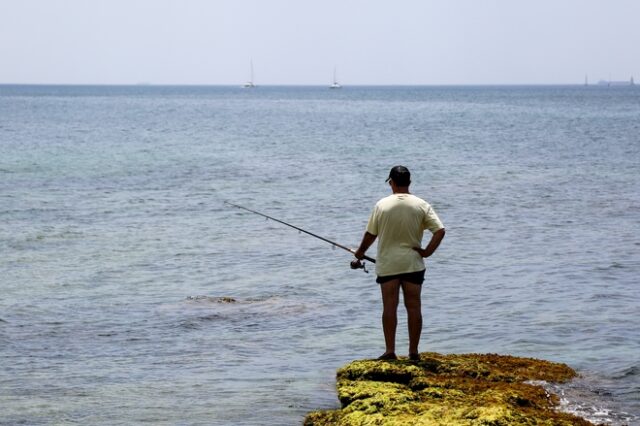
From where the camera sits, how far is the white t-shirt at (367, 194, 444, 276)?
309 inches

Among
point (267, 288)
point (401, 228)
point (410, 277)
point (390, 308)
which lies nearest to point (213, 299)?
point (267, 288)

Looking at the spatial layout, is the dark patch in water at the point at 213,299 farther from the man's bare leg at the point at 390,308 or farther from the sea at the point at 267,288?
the man's bare leg at the point at 390,308

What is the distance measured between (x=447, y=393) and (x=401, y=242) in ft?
4.41

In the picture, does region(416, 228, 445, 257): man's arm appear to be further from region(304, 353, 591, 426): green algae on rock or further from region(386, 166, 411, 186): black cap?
region(304, 353, 591, 426): green algae on rock

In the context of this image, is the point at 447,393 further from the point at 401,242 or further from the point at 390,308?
the point at 401,242

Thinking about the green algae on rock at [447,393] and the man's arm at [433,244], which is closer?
the green algae on rock at [447,393]

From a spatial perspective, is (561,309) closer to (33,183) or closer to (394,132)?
(33,183)

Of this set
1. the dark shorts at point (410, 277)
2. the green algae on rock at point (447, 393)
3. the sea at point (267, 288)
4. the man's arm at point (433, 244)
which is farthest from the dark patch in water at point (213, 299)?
the man's arm at point (433, 244)

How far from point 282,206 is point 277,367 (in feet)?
45.6

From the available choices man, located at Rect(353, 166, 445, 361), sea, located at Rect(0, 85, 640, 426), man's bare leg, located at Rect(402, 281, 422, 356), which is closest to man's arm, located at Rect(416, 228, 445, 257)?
man, located at Rect(353, 166, 445, 361)

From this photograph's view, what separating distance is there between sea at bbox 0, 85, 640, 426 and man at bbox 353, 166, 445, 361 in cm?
113

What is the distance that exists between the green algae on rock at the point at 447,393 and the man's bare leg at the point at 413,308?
19 cm

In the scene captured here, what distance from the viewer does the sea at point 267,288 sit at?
8.82 metres

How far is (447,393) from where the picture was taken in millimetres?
7223
